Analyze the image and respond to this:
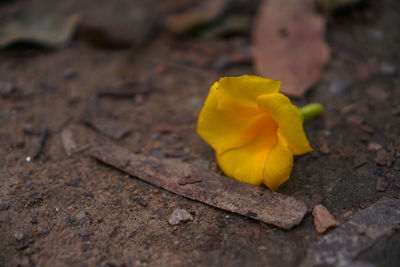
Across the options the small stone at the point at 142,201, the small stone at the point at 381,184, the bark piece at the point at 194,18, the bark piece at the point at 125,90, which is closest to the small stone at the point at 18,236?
the small stone at the point at 142,201

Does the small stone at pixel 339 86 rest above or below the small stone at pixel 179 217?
above

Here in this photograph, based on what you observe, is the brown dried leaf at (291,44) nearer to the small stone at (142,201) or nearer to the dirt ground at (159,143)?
the dirt ground at (159,143)

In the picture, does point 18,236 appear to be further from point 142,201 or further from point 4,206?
point 142,201

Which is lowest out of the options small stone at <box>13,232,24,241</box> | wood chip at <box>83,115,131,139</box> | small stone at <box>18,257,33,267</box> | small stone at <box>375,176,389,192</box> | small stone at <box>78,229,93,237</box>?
wood chip at <box>83,115,131,139</box>

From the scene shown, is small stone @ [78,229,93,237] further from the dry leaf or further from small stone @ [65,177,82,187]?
the dry leaf

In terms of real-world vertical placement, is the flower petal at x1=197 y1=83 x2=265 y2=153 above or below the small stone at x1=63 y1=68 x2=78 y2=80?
above

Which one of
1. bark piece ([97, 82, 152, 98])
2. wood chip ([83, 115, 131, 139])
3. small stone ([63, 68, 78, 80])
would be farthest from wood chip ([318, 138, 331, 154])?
small stone ([63, 68, 78, 80])

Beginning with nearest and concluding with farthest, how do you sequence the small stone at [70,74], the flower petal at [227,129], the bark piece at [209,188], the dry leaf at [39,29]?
the bark piece at [209,188] → the flower petal at [227,129] → the small stone at [70,74] → the dry leaf at [39,29]
